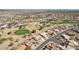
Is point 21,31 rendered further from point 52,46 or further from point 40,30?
point 52,46

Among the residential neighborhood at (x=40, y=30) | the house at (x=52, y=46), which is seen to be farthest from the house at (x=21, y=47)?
the house at (x=52, y=46)

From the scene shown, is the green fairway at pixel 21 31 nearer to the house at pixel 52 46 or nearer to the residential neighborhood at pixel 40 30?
the residential neighborhood at pixel 40 30

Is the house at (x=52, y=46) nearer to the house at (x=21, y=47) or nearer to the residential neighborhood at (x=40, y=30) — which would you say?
the residential neighborhood at (x=40, y=30)

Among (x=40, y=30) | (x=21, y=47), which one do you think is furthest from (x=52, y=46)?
(x=21, y=47)

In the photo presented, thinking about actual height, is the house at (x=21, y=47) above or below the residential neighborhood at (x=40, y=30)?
below

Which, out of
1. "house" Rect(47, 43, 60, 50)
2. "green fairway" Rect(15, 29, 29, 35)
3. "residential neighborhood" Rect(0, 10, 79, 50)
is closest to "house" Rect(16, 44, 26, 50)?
"residential neighborhood" Rect(0, 10, 79, 50)

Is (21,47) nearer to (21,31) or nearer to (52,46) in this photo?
(21,31)

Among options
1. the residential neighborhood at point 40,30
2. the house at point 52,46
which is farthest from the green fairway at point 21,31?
the house at point 52,46

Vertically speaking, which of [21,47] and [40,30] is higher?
[40,30]

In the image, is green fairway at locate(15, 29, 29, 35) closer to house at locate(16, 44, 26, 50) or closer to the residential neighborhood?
the residential neighborhood

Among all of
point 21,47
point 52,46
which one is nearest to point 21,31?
point 21,47
